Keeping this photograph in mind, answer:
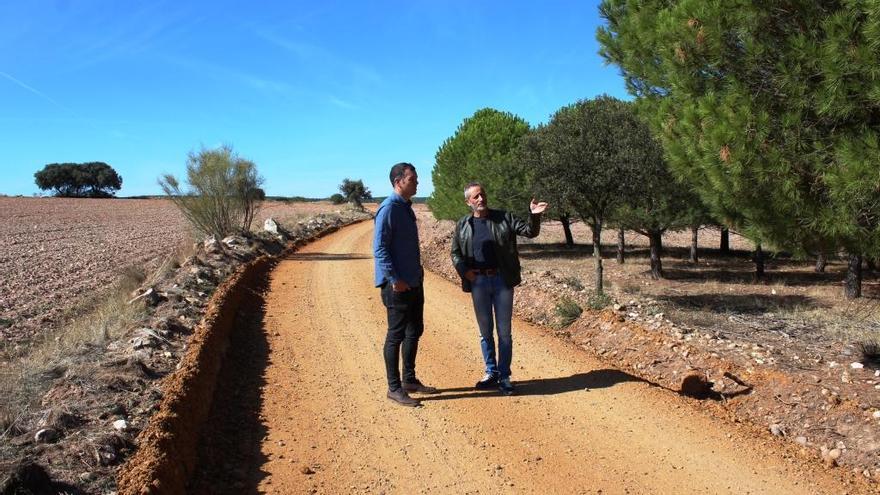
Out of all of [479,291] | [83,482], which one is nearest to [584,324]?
[479,291]

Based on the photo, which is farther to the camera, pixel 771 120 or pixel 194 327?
pixel 194 327

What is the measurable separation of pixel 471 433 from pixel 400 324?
3.86 feet

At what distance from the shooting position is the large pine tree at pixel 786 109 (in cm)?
475

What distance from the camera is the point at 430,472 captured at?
14.6 ft

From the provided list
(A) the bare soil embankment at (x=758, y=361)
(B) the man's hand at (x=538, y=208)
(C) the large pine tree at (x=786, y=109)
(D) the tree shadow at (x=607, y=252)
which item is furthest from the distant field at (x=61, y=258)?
(D) the tree shadow at (x=607, y=252)

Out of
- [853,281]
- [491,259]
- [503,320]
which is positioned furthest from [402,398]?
[853,281]

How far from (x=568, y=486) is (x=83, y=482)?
122 inches

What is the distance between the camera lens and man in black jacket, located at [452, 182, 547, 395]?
5.81m

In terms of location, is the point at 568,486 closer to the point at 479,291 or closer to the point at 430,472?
the point at 430,472

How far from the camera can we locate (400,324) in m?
5.68

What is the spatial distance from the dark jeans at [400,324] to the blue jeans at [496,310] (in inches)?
22.5

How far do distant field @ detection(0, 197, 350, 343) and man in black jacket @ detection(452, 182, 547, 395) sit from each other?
897 cm

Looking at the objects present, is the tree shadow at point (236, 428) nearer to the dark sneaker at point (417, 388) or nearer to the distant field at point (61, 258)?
the dark sneaker at point (417, 388)

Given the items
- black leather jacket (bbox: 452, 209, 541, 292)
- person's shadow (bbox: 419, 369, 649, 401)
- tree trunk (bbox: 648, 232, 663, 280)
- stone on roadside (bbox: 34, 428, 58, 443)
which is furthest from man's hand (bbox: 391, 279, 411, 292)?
tree trunk (bbox: 648, 232, 663, 280)
